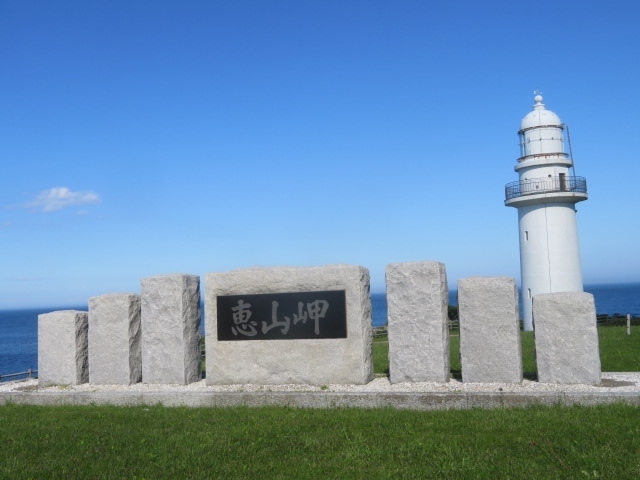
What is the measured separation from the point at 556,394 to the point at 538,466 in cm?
279

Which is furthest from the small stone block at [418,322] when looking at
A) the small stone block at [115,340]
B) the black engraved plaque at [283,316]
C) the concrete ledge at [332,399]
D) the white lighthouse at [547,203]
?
the white lighthouse at [547,203]

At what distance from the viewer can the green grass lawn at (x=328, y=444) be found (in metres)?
5.38

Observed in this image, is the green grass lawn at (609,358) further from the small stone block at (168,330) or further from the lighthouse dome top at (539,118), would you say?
the lighthouse dome top at (539,118)

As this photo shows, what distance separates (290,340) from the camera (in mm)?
9758

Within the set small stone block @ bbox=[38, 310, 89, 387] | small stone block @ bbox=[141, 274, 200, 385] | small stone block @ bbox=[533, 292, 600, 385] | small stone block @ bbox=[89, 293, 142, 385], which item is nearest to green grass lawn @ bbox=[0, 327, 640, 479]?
small stone block @ bbox=[533, 292, 600, 385]

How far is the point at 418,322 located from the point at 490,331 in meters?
1.02

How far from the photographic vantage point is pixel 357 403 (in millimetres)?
8422

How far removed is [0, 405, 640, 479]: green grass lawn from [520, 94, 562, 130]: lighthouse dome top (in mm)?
18517

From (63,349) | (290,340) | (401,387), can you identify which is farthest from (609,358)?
(63,349)

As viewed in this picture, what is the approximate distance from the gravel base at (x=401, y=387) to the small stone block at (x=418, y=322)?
222 millimetres

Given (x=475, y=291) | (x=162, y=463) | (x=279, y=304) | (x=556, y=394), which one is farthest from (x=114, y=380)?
(x=556, y=394)

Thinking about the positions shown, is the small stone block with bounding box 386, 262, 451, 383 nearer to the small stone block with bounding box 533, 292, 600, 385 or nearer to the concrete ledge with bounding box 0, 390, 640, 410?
the concrete ledge with bounding box 0, 390, 640, 410

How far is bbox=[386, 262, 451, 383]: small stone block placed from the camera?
919cm

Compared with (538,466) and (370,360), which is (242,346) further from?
(538,466)
